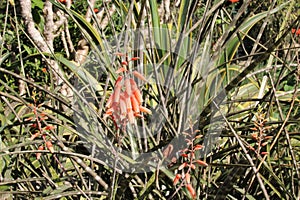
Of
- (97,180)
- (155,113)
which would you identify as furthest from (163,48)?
(97,180)

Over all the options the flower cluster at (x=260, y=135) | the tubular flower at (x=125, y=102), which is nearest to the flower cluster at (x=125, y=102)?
the tubular flower at (x=125, y=102)

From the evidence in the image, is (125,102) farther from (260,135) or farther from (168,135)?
(168,135)

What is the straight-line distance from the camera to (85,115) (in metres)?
1.41

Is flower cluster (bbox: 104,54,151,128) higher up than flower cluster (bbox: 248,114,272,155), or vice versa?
flower cluster (bbox: 104,54,151,128)

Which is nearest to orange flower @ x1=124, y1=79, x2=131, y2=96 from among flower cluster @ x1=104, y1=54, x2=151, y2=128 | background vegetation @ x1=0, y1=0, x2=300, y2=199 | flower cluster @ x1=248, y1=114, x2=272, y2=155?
flower cluster @ x1=104, y1=54, x2=151, y2=128

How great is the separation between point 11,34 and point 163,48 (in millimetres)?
1826

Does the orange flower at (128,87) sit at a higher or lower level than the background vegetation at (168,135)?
higher

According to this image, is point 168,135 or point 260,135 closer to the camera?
point 260,135

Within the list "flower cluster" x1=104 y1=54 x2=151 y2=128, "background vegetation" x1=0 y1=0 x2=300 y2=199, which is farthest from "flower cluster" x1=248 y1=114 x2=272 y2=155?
"flower cluster" x1=104 y1=54 x2=151 y2=128

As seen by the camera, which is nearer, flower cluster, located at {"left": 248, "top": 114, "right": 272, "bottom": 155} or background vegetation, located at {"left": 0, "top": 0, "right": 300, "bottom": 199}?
flower cluster, located at {"left": 248, "top": 114, "right": 272, "bottom": 155}

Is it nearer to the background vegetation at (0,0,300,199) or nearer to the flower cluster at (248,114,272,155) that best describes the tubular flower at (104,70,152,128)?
the background vegetation at (0,0,300,199)

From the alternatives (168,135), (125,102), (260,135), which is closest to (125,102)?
(125,102)

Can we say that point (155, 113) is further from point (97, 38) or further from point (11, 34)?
point (11, 34)

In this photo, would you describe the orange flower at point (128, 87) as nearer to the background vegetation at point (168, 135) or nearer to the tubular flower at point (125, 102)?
the tubular flower at point (125, 102)
